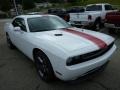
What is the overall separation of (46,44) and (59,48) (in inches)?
16.3

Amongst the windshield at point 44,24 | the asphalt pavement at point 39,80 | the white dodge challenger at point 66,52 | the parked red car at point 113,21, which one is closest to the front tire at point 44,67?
the white dodge challenger at point 66,52

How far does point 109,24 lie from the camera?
7.97 meters

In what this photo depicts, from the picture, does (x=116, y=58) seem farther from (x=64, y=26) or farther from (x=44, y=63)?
(x=44, y=63)

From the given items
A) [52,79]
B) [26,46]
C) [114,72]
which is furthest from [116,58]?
[26,46]

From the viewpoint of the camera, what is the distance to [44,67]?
354 centimetres

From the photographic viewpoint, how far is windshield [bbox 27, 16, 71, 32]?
14.7ft

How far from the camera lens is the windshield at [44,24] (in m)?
4.48

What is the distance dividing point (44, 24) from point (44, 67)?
152 cm

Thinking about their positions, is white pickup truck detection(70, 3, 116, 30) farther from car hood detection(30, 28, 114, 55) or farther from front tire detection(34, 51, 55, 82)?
front tire detection(34, 51, 55, 82)

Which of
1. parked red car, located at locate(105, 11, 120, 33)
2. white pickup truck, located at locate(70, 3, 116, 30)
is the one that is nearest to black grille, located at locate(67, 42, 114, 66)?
parked red car, located at locate(105, 11, 120, 33)

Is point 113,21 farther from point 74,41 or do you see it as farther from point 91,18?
point 74,41

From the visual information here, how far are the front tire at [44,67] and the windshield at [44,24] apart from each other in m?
0.88

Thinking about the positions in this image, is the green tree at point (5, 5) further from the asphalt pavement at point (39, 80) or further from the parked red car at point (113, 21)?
the asphalt pavement at point (39, 80)

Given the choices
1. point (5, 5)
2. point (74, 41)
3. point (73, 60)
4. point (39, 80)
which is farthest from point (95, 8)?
point (5, 5)
